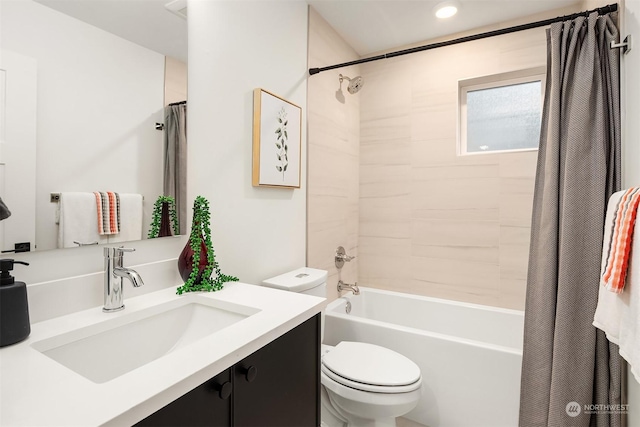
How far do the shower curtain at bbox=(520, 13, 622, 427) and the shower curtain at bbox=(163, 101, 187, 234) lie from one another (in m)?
1.66

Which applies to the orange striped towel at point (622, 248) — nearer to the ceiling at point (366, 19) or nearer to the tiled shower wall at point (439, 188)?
the tiled shower wall at point (439, 188)

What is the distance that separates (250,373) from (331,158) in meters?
1.78

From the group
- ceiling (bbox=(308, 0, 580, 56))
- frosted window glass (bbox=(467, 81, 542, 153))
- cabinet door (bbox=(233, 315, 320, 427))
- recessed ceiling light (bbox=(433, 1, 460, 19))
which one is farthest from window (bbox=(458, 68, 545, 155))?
cabinet door (bbox=(233, 315, 320, 427))

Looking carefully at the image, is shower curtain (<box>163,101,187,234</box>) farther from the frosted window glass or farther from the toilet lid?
the frosted window glass

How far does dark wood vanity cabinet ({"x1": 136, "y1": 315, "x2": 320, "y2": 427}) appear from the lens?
667mm

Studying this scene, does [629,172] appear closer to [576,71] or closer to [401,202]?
[576,71]

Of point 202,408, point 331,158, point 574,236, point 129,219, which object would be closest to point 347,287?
point 331,158

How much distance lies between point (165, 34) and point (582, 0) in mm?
2500

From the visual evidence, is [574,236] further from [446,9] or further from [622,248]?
[446,9]

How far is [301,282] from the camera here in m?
1.65

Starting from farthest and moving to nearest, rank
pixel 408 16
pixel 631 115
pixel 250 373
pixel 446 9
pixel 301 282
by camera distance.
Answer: pixel 408 16
pixel 446 9
pixel 301 282
pixel 631 115
pixel 250 373

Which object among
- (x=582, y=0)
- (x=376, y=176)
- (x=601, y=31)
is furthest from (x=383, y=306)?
(x=582, y=0)

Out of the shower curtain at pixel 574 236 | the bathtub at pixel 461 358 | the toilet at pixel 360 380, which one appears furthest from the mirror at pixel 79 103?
the shower curtain at pixel 574 236

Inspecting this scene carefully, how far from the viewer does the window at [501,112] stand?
2316 mm
